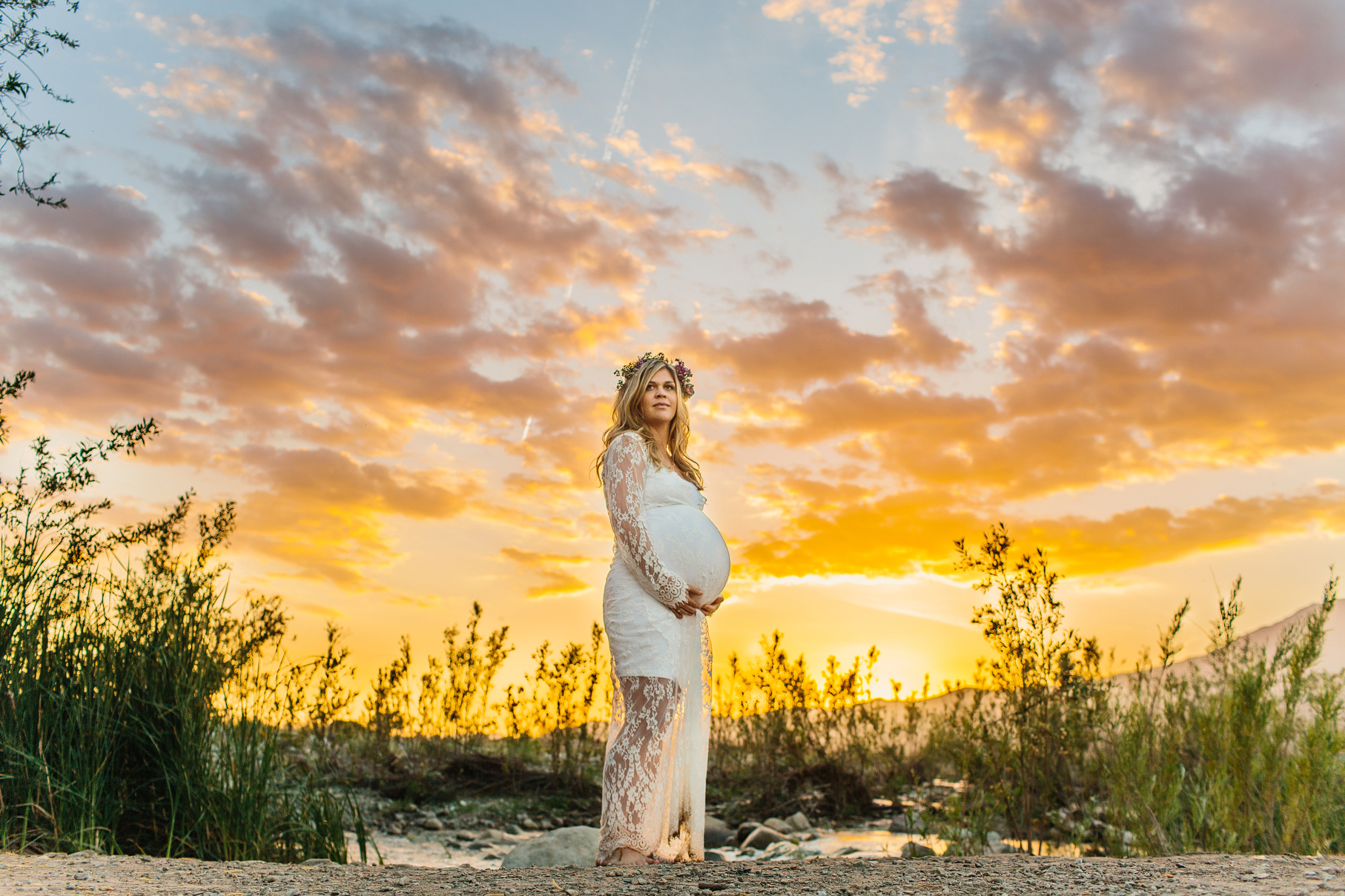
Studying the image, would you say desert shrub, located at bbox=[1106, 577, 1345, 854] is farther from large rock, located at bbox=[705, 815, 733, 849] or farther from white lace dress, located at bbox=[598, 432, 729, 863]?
large rock, located at bbox=[705, 815, 733, 849]

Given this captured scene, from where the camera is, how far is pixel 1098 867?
3879mm

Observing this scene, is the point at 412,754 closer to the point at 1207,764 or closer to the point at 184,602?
the point at 184,602

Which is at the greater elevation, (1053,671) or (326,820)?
(1053,671)

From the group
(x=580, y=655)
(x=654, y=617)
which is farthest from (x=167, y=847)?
(x=580, y=655)

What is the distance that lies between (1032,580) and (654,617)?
3088mm

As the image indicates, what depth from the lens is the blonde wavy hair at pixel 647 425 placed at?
5.56m

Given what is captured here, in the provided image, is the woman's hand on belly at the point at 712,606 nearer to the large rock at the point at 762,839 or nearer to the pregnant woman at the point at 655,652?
the pregnant woman at the point at 655,652

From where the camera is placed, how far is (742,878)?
376 centimetres

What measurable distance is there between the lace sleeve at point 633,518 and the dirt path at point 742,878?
4.72ft

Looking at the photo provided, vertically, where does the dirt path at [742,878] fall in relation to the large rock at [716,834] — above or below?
above

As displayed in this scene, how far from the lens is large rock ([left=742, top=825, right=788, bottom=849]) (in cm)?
805

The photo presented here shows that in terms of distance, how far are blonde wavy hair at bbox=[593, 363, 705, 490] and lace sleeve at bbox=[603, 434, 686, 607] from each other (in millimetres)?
180

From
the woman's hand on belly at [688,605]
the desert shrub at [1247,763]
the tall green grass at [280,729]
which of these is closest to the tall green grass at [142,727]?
the tall green grass at [280,729]

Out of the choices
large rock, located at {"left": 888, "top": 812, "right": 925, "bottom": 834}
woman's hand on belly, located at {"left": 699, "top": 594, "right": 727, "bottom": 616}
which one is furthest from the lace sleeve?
large rock, located at {"left": 888, "top": 812, "right": 925, "bottom": 834}
